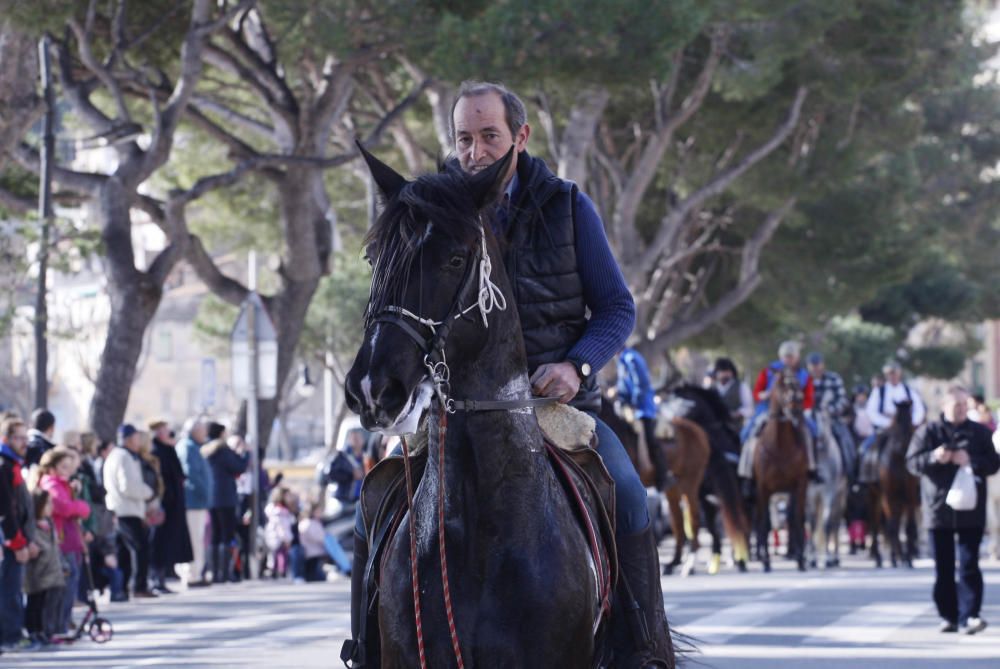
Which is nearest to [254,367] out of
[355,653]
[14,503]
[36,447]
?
[36,447]

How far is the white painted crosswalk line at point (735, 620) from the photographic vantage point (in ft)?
50.5

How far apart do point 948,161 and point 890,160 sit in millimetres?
7944

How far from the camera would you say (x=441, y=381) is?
6.07 metres

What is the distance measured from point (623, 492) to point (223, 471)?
17.8 metres

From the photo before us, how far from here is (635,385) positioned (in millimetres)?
21984

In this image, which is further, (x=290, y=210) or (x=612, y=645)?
(x=290, y=210)

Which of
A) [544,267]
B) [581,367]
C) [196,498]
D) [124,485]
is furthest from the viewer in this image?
[196,498]

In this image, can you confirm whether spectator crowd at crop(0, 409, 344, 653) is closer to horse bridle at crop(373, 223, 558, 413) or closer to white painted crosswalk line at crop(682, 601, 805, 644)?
white painted crosswalk line at crop(682, 601, 805, 644)

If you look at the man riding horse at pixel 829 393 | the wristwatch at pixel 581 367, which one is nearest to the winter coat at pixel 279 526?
the man riding horse at pixel 829 393

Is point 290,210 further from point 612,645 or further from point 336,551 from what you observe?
point 612,645

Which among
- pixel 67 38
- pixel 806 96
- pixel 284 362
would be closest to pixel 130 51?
pixel 67 38

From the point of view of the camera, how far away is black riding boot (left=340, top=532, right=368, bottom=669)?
6742 mm

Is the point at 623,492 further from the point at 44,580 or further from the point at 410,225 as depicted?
the point at 44,580

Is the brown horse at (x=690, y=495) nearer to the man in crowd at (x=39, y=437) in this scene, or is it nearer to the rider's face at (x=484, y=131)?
the man in crowd at (x=39, y=437)
